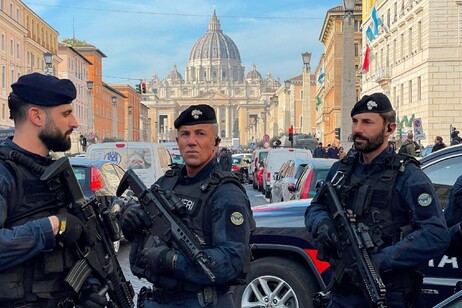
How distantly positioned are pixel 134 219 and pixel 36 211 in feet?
1.66

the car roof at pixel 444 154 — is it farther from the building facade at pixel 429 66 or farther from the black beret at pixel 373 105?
the building facade at pixel 429 66

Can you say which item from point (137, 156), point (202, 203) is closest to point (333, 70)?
point (137, 156)

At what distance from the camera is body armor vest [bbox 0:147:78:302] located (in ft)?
11.9

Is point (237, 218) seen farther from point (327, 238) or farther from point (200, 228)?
point (327, 238)

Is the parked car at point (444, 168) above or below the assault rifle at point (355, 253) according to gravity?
above

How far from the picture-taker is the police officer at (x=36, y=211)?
11.6ft

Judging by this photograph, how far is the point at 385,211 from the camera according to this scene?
4.39 meters

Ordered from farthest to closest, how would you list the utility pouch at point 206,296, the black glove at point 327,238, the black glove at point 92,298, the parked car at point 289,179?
the parked car at point 289,179 < the black glove at point 327,238 < the utility pouch at point 206,296 < the black glove at point 92,298

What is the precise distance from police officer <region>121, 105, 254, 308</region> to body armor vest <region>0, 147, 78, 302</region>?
1.38ft

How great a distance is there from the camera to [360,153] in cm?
467

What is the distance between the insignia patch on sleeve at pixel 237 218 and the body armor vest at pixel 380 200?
816 mm

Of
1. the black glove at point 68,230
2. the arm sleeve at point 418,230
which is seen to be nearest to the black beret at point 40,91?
the black glove at point 68,230

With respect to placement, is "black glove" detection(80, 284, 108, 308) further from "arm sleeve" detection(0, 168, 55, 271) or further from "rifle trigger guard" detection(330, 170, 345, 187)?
"rifle trigger guard" detection(330, 170, 345, 187)

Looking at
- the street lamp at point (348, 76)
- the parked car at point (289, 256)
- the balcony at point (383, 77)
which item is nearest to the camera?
the parked car at point (289, 256)
